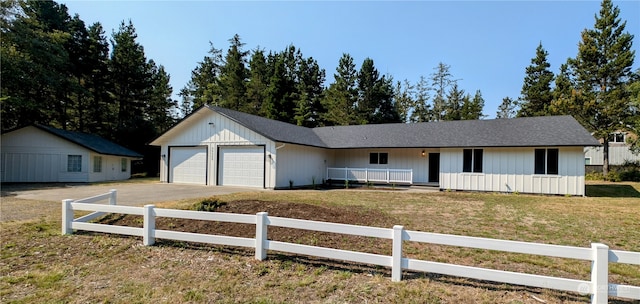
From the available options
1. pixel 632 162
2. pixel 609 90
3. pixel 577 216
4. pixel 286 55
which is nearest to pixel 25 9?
pixel 286 55

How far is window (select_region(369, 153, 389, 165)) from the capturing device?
19.7m

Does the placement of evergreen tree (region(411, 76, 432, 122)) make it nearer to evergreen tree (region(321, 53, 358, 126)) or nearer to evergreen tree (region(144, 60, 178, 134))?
evergreen tree (region(321, 53, 358, 126))

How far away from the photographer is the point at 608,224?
25.3 ft

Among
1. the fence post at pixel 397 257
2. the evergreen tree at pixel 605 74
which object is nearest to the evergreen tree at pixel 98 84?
the fence post at pixel 397 257

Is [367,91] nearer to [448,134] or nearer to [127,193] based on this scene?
[448,134]

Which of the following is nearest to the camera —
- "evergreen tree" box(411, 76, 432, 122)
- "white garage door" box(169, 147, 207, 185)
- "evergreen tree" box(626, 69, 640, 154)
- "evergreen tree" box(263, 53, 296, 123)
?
"white garage door" box(169, 147, 207, 185)

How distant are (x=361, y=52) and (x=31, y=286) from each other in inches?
1383

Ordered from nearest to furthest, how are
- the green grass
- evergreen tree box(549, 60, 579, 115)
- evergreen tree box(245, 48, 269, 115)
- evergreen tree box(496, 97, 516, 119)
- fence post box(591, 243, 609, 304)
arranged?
fence post box(591, 243, 609, 304)
the green grass
evergreen tree box(549, 60, 579, 115)
evergreen tree box(245, 48, 269, 115)
evergreen tree box(496, 97, 516, 119)

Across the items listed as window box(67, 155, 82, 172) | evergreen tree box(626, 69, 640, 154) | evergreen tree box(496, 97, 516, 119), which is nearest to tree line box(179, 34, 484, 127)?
evergreen tree box(496, 97, 516, 119)

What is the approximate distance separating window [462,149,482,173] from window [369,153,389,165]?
462cm

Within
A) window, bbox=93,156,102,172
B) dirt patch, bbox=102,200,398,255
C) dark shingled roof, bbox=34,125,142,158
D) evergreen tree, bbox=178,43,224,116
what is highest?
evergreen tree, bbox=178,43,224,116

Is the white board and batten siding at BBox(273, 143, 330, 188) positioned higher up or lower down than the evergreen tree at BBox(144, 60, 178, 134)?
lower down

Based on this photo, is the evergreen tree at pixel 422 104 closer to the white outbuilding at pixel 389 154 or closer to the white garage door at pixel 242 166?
the white outbuilding at pixel 389 154

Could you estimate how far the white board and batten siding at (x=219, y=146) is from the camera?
54.3 feet
